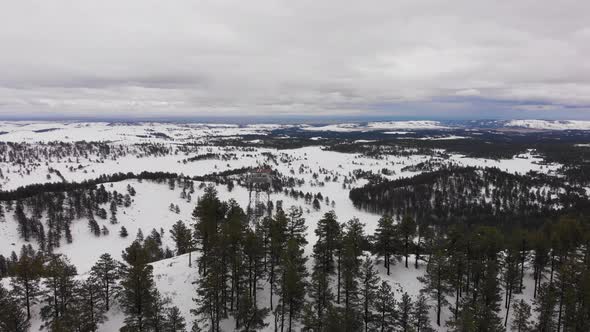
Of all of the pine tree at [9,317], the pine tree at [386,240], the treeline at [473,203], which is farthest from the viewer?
the treeline at [473,203]

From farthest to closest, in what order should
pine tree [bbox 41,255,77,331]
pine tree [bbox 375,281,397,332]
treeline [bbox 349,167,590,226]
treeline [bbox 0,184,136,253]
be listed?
treeline [bbox 349,167,590,226], treeline [bbox 0,184,136,253], pine tree [bbox 375,281,397,332], pine tree [bbox 41,255,77,331]

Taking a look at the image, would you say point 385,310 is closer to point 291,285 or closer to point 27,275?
point 291,285

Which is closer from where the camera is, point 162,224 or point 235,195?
point 162,224

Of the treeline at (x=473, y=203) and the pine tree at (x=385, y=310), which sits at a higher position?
the pine tree at (x=385, y=310)

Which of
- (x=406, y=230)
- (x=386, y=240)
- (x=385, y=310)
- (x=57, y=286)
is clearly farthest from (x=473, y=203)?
(x=57, y=286)

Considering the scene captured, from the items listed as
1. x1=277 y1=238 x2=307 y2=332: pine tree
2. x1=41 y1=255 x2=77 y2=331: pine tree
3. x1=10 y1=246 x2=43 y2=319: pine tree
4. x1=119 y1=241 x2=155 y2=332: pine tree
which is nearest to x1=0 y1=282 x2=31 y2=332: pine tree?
x1=10 y1=246 x2=43 y2=319: pine tree

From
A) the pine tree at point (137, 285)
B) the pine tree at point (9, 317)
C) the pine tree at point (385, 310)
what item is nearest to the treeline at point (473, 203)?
the pine tree at point (385, 310)

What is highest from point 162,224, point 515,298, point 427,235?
point 427,235

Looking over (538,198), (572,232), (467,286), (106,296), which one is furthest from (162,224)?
(538,198)

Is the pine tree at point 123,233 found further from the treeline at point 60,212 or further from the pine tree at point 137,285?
the pine tree at point 137,285

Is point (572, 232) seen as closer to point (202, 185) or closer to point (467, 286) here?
point (467, 286)

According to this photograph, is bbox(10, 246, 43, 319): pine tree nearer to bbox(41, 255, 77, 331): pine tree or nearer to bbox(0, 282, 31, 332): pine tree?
bbox(41, 255, 77, 331): pine tree
